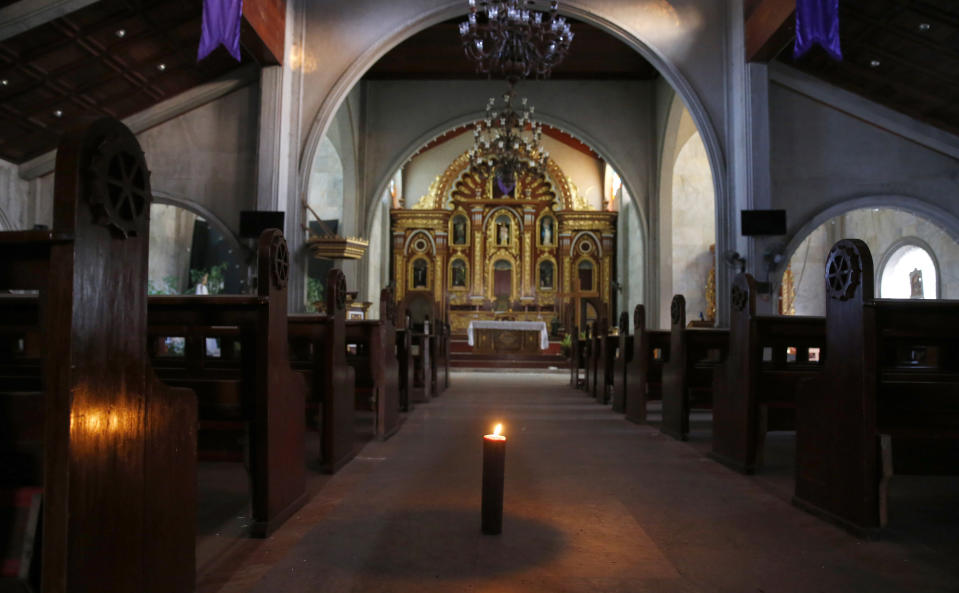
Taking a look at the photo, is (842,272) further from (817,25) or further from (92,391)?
(817,25)

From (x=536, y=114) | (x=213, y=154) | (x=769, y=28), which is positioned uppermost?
(x=536, y=114)

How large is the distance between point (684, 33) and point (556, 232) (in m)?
9.07

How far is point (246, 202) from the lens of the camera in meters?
8.81

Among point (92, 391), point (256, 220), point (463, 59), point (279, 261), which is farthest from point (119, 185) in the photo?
point (463, 59)

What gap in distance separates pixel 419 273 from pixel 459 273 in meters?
1.10

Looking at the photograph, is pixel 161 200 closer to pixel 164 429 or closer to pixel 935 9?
pixel 164 429

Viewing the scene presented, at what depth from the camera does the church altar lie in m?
14.9

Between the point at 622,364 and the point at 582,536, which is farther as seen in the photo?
the point at 622,364

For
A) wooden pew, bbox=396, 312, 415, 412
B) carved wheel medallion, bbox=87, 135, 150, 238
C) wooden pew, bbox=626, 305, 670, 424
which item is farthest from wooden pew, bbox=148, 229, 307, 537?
wooden pew, bbox=626, 305, 670, 424

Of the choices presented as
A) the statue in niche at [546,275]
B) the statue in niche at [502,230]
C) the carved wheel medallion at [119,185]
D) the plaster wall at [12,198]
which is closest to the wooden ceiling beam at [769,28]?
the carved wheel medallion at [119,185]

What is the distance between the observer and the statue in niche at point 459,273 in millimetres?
18047

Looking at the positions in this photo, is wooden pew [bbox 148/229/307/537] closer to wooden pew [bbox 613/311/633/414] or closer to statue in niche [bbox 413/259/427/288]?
wooden pew [bbox 613/311/633/414]

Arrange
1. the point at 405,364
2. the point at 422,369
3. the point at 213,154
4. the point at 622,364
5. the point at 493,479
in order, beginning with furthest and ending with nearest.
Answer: the point at 213,154 < the point at 422,369 < the point at 622,364 < the point at 405,364 < the point at 493,479

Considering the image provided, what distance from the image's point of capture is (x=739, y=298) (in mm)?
3449
